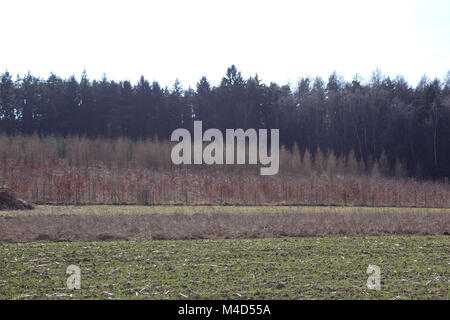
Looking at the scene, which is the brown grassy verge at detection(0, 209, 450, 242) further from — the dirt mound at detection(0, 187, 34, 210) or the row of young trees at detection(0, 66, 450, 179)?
the row of young trees at detection(0, 66, 450, 179)

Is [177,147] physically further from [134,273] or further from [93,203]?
[134,273]

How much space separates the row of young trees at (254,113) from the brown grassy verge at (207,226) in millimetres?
31050

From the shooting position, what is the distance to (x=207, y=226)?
13508 mm

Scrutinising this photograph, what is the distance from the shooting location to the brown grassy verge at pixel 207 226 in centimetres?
1219

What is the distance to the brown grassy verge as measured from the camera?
12.2m

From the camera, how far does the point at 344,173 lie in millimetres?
34875

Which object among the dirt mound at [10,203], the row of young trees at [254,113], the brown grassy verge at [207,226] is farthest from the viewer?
the row of young trees at [254,113]

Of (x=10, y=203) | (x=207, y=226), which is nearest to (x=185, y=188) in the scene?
(x=10, y=203)

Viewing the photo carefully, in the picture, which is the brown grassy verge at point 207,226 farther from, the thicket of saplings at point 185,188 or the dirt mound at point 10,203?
the thicket of saplings at point 185,188

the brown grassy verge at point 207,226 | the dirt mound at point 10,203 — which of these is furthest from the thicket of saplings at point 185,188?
the brown grassy verge at point 207,226

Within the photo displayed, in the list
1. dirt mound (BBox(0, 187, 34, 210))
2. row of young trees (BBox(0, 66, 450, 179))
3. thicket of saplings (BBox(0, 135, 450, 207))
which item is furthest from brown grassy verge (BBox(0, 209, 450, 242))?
row of young trees (BBox(0, 66, 450, 179))
